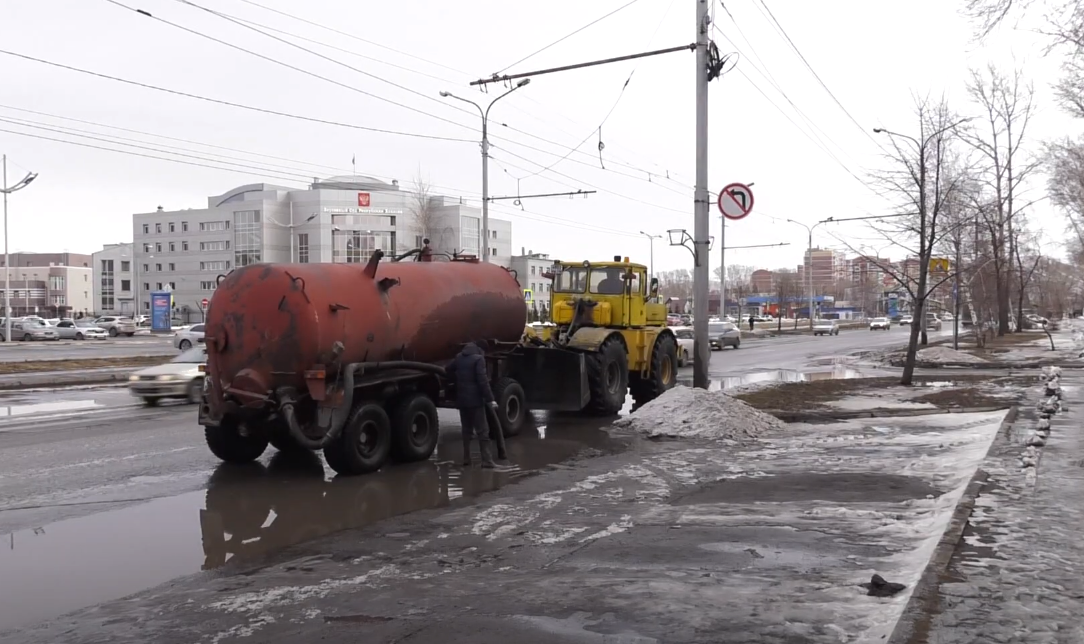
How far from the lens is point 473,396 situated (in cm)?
1127

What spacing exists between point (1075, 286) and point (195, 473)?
435 ft

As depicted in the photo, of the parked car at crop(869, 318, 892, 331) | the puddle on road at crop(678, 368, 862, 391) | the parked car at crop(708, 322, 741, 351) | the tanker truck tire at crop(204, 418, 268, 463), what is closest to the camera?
the tanker truck tire at crop(204, 418, 268, 463)

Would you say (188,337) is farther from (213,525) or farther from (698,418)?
(213,525)

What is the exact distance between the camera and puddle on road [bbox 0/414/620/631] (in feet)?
21.0

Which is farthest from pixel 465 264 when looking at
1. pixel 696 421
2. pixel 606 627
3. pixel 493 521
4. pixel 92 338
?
pixel 92 338

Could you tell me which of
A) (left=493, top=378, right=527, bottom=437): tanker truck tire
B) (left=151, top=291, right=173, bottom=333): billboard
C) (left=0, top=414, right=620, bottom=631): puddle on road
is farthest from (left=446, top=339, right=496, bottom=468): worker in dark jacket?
(left=151, top=291, right=173, bottom=333): billboard

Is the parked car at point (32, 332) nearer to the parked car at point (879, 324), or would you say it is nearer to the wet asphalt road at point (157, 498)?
the wet asphalt road at point (157, 498)

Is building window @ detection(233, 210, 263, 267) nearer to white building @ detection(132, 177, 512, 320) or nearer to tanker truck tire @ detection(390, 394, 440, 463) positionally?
white building @ detection(132, 177, 512, 320)

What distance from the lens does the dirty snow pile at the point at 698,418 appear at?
13727 mm

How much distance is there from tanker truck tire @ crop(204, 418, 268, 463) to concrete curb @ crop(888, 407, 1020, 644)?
798 cm

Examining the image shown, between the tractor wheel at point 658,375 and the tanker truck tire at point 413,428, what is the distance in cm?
710

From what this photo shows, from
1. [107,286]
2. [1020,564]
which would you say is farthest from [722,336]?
[107,286]

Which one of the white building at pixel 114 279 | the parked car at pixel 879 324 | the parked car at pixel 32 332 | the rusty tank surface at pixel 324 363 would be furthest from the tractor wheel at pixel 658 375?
the white building at pixel 114 279

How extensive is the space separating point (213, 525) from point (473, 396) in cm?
387
